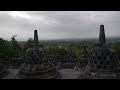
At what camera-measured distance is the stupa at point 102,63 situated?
14.4 metres

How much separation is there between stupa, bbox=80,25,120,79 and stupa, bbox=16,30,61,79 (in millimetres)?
3617

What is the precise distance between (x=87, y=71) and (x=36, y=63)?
18.5 feet

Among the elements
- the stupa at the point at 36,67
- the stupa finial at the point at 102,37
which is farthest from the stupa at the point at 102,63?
the stupa at the point at 36,67

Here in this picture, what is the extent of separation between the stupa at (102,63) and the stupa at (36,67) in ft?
11.9

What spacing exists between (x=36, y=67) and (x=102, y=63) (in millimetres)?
6803

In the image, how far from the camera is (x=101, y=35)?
15422mm

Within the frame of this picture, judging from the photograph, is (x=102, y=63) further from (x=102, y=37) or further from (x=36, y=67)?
(x=36, y=67)

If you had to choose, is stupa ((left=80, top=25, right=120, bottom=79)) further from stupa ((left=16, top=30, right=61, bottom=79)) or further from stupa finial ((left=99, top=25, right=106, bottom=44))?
stupa ((left=16, top=30, right=61, bottom=79))
